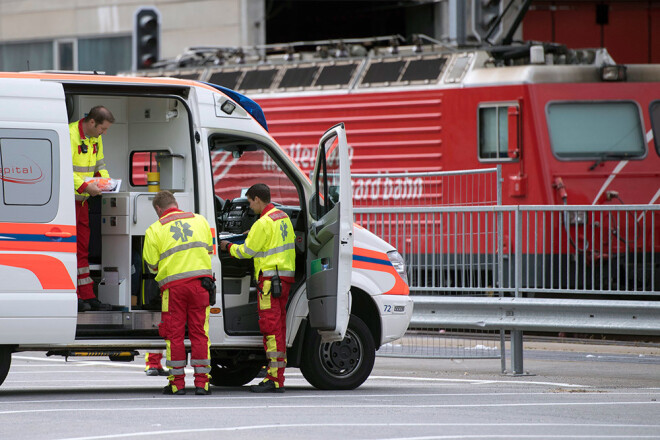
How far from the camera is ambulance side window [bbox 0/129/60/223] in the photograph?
9766 millimetres

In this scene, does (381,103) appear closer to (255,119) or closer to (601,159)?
(601,159)

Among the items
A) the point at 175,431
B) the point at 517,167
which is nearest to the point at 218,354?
the point at 175,431

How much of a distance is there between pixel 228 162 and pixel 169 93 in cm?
100

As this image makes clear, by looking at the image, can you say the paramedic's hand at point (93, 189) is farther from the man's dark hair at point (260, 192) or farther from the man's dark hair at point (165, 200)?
the man's dark hair at point (260, 192)

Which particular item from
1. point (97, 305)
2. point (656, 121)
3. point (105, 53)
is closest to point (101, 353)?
point (97, 305)

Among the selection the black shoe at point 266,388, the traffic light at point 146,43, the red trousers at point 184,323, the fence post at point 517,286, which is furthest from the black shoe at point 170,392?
the traffic light at point 146,43

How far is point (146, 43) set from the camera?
2192 centimetres

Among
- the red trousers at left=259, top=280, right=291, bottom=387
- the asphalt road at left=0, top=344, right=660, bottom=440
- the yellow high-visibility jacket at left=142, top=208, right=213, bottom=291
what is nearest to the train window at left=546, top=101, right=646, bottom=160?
the asphalt road at left=0, top=344, right=660, bottom=440

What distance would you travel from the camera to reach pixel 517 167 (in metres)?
16.8

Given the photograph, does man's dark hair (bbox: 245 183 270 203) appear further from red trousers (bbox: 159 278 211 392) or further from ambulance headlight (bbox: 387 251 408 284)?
ambulance headlight (bbox: 387 251 408 284)

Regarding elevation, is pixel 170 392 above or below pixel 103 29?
below

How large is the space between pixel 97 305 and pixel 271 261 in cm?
141

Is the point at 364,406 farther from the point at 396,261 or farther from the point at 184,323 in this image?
the point at 396,261

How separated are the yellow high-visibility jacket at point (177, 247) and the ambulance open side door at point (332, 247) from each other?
88cm
